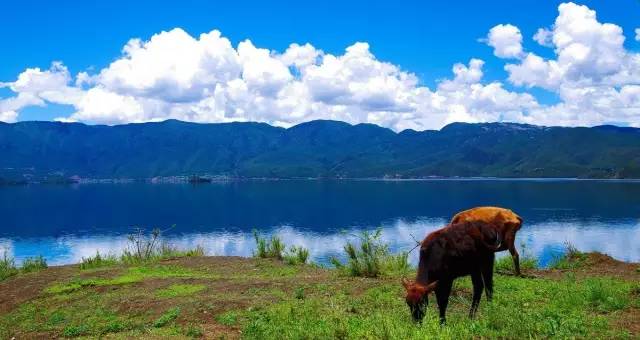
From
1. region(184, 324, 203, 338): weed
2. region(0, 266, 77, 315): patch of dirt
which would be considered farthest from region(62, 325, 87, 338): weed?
region(0, 266, 77, 315): patch of dirt

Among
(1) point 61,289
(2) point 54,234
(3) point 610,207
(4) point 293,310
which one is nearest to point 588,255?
(4) point 293,310

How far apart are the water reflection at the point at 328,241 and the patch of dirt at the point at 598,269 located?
29.4 m


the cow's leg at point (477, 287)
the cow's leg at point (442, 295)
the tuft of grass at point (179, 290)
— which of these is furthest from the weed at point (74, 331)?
the cow's leg at point (477, 287)

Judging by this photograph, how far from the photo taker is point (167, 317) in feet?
46.5

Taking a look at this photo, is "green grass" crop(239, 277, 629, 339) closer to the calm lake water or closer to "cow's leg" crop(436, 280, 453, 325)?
"cow's leg" crop(436, 280, 453, 325)

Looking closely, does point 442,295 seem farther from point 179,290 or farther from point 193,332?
point 179,290

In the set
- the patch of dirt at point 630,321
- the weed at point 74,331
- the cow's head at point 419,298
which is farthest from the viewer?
the weed at point 74,331

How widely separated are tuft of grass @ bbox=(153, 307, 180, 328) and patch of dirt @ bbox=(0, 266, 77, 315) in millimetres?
8175

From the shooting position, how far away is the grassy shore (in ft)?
32.3

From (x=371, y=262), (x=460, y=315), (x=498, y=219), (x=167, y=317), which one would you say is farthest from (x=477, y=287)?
(x=371, y=262)

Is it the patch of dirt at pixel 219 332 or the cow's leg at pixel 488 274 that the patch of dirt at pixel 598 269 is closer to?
the cow's leg at pixel 488 274

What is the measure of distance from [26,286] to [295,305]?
14.2 metres

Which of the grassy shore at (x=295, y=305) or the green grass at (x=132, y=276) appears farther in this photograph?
the green grass at (x=132, y=276)

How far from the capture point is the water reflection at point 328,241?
5759 cm
